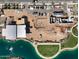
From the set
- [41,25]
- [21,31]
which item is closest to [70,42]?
[41,25]

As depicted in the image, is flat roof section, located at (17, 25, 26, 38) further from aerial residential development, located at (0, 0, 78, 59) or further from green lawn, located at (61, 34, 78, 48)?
green lawn, located at (61, 34, 78, 48)

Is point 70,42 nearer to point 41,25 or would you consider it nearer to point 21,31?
point 41,25

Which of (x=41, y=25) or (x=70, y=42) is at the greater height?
(x=41, y=25)

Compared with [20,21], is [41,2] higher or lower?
higher

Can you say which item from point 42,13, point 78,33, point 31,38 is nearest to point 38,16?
point 42,13

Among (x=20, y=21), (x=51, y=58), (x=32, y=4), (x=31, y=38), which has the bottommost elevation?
(x=51, y=58)

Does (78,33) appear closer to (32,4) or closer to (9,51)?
(32,4)

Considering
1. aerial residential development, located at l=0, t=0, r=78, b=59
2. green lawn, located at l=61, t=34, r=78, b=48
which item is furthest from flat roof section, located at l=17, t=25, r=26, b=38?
green lawn, located at l=61, t=34, r=78, b=48

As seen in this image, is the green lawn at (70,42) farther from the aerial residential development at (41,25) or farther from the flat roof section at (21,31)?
the flat roof section at (21,31)
